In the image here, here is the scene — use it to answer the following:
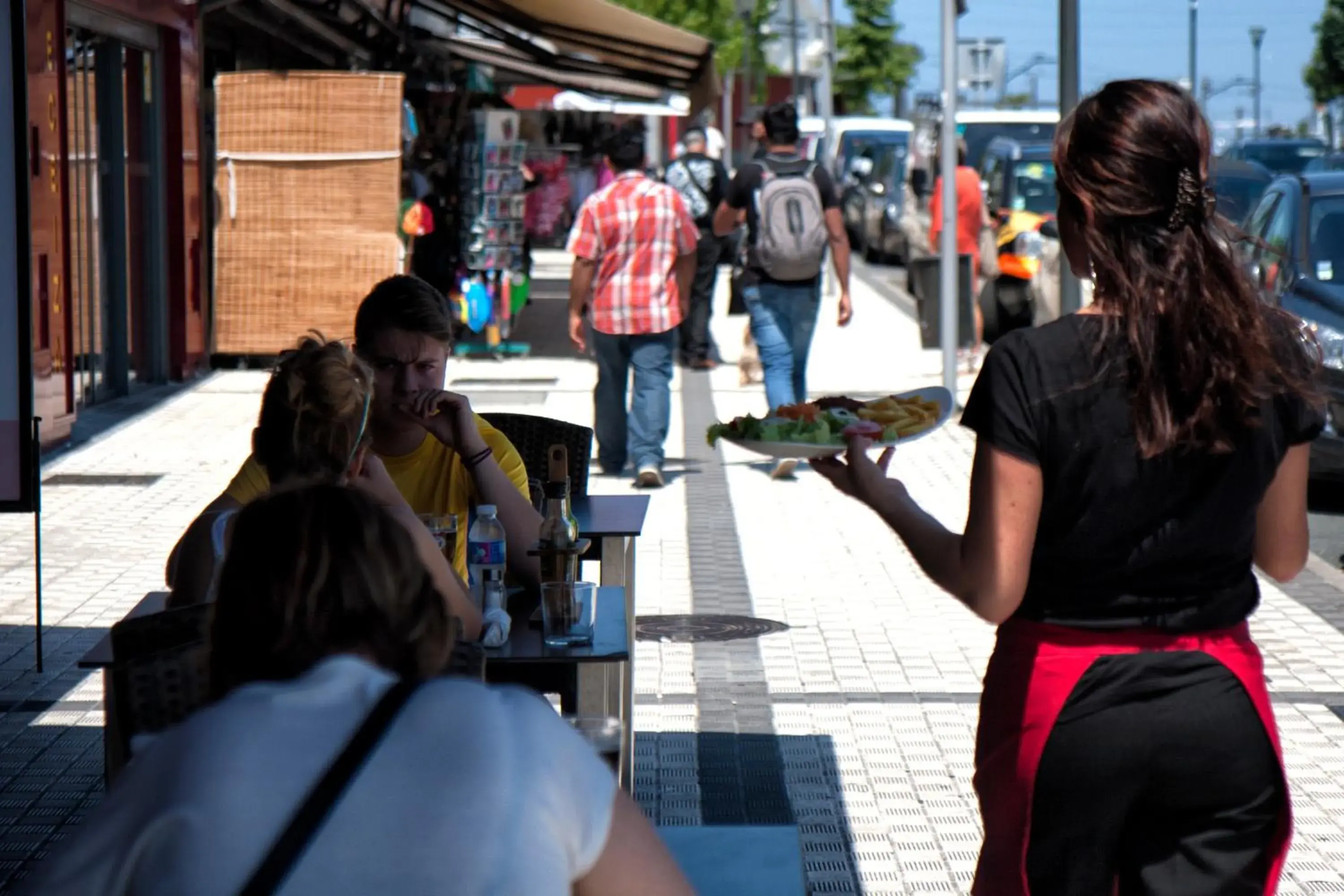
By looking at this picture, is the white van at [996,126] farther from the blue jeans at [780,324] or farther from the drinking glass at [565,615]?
the drinking glass at [565,615]

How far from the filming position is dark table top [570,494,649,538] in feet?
16.1

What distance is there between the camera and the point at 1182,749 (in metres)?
2.56

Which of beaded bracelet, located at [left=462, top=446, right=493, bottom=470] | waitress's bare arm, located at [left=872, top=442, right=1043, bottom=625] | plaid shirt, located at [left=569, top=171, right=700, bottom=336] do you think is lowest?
beaded bracelet, located at [left=462, top=446, right=493, bottom=470]

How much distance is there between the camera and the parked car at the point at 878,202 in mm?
31188

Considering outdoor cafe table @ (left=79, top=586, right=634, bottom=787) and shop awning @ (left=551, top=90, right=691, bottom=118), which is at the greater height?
shop awning @ (left=551, top=90, right=691, bottom=118)

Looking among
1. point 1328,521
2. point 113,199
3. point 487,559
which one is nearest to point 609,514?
point 487,559

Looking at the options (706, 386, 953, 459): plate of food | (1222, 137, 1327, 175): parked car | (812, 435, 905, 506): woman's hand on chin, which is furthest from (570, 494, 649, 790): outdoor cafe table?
(1222, 137, 1327, 175): parked car

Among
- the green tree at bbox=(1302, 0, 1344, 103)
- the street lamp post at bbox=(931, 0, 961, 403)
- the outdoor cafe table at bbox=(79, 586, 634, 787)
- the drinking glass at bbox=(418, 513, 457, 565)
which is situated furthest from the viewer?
the green tree at bbox=(1302, 0, 1344, 103)

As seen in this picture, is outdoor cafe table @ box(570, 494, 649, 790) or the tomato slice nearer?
the tomato slice

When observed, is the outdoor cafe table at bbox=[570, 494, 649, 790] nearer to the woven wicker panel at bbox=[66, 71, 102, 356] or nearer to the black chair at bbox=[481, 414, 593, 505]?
the black chair at bbox=[481, 414, 593, 505]

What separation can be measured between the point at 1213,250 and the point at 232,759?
1.43 meters

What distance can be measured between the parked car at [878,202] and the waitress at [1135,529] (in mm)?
26860

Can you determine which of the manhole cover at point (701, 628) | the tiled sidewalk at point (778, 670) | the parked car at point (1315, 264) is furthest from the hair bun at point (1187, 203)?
the parked car at point (1315, 264)

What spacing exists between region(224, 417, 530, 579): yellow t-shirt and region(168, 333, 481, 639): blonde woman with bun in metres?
0.92
